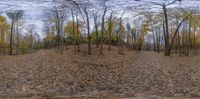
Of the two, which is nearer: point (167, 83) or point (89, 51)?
point (167, 83)

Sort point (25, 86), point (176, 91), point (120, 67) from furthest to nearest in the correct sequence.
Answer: point (120, 67) → point (25, 86) → point (176, 91)

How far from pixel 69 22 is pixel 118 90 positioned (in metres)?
11.6

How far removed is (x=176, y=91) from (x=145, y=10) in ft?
22.1

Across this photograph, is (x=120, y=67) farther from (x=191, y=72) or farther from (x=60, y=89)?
(x=60, y=89)

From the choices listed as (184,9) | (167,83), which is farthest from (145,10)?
(167,83)

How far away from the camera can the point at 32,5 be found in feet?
40.1

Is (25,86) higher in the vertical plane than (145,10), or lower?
lower

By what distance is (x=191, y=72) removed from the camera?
445 inches

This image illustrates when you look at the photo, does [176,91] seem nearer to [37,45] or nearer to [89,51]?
[89,51]

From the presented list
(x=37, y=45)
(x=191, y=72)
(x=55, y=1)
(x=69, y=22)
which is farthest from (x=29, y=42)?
(x=191, y=72)

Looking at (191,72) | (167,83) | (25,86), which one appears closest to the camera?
(25,86)

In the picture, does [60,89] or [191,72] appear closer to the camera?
[60,89]

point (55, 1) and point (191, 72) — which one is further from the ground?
point (55, 1)

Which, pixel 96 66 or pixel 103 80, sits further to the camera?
pixel 96 66
